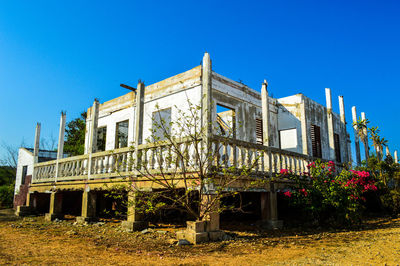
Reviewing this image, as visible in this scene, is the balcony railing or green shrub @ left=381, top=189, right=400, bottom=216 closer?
the balcony railing

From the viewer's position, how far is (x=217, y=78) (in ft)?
38.1

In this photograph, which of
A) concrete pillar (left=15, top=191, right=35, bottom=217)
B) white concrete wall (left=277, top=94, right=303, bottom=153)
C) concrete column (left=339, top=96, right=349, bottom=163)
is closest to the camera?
concrete pillar (left=15, top=191, right=35, bottom=217)

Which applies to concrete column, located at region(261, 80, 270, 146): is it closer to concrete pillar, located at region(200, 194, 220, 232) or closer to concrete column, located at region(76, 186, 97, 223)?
concrete pillar, located at region(200, 194, 220, 232)

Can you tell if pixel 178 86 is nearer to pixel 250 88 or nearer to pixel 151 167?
pixel 250 88

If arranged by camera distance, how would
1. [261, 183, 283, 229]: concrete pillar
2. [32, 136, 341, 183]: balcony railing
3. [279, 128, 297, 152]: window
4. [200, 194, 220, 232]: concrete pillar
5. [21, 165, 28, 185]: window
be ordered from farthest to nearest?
[21, 165, 28, 185]: window → [279, 128, 297, 152]: window → [261, 183, 283, 229]: concrete pillar → [32, 136, 341, 183]: balcony railing → [200, 194, 220, 232]: concrete pillar

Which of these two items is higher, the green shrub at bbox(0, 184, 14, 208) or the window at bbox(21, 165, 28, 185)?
the window at bbox(21, 165, 28, 185)

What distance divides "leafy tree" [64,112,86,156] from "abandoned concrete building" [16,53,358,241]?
28.9ft

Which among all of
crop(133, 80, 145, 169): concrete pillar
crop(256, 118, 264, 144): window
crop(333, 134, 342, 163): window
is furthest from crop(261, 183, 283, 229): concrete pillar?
crop(333, 134, 342, 163): window

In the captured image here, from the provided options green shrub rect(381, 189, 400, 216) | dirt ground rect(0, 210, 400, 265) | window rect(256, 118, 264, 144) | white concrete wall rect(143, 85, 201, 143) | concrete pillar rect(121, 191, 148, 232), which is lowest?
dirt ground rect(0, 210, 400, 265)

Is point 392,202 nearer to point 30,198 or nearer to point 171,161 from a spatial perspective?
point 171,161

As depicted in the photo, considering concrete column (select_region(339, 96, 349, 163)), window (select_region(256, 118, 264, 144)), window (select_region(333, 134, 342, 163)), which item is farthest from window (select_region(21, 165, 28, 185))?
concrete column (select_region(339, 96, 349, 163))

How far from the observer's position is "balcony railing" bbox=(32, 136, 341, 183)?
7.39 metres

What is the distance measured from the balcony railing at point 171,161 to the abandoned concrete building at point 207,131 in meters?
0.04

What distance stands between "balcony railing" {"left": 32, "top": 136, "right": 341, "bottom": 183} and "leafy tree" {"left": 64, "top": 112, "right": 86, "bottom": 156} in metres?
11.1
